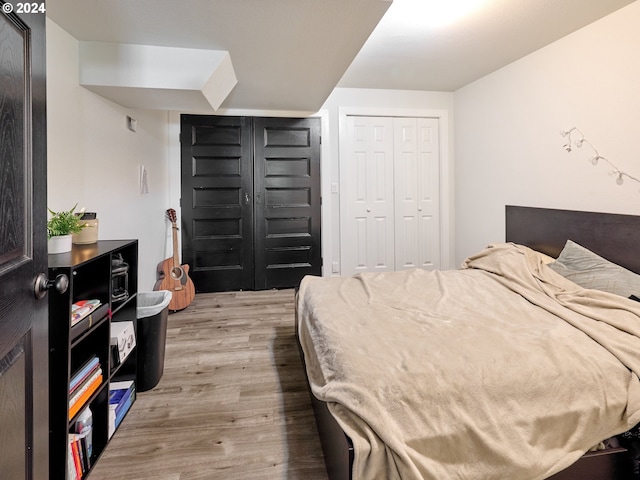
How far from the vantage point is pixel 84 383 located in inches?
56.9

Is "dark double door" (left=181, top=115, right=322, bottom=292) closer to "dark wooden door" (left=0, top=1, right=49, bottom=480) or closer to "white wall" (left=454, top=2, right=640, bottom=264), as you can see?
"white wall" (left=454, top=2, right=640, bottom=264)

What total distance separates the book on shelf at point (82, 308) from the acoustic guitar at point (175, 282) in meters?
1.84

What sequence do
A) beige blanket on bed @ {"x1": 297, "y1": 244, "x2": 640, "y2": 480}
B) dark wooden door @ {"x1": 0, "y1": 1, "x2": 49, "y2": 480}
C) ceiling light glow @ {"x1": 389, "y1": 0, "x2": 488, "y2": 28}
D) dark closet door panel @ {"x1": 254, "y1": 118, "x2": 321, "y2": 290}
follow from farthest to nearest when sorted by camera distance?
dark closet door panel @ {"x1": 254, "y1": 118, "x2": 321, "y2": 290} → ceiling light glow @ {"x1": 389, "y1": 0, "x2": 488, "y2": 28} → beige blanket on bed @ {"x1": 297, "y1": 244, "x2": 640, "y2": 480} → dark wooden door @ {"x1": 0, "y1": 1, "x2": 49, "y2": 480}

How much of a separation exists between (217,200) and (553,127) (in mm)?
3425

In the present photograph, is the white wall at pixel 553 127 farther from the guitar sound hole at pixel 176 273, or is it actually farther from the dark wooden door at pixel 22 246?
the guitar sound hole at pixel 176 273

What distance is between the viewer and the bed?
1120 millimetres

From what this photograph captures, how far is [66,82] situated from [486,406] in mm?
2775

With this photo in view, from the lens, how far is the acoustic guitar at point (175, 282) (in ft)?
11.1

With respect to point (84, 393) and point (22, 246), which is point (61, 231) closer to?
point (84, 393)

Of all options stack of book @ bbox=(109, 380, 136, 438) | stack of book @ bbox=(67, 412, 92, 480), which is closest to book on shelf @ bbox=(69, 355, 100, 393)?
stack of book @ bbox=(67, 412, 92, 480)

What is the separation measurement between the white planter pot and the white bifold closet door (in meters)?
3.06

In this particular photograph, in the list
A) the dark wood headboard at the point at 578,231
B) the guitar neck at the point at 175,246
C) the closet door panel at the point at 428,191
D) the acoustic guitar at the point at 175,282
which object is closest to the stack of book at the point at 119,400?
the acoustic guitar at the point at 175,282

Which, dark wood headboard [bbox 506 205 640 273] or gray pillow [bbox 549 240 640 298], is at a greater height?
dark wood headboard [bbox 506 205 640 273]

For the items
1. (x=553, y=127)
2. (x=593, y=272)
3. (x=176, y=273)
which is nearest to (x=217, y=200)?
(x=176, y=273)
